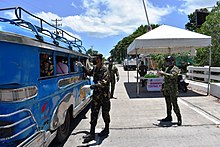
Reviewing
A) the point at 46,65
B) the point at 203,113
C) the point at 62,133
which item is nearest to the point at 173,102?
the point at 203,113

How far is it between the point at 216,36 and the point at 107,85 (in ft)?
45.0

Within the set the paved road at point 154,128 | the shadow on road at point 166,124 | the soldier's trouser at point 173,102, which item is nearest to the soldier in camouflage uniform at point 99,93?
the paved road at point 154,128

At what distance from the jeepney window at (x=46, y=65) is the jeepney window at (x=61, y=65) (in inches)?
19.2

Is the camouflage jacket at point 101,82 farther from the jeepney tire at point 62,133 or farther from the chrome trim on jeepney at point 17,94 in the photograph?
the chrome trim on jeepney at point 17,94

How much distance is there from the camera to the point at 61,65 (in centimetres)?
511

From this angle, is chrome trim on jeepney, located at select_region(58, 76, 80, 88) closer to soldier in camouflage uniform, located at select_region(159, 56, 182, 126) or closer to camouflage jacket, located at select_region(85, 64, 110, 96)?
camouflage jacket, located at select_region(85, 64, 110, 96)

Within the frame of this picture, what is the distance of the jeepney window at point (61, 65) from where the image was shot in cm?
491

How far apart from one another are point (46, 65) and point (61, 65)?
37.8 inches

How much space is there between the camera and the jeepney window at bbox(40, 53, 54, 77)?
3.96 m

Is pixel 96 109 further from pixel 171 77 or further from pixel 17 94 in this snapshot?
pixel 17 94

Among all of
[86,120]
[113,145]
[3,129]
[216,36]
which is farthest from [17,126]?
[216,36]

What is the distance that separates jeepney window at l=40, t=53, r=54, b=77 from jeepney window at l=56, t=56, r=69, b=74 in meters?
0.49

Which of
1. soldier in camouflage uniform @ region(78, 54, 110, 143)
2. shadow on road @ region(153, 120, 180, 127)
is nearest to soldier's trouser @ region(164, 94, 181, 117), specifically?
shadow on road @ region(153, 120, 180, 127)

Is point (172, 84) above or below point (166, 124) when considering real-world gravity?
above
